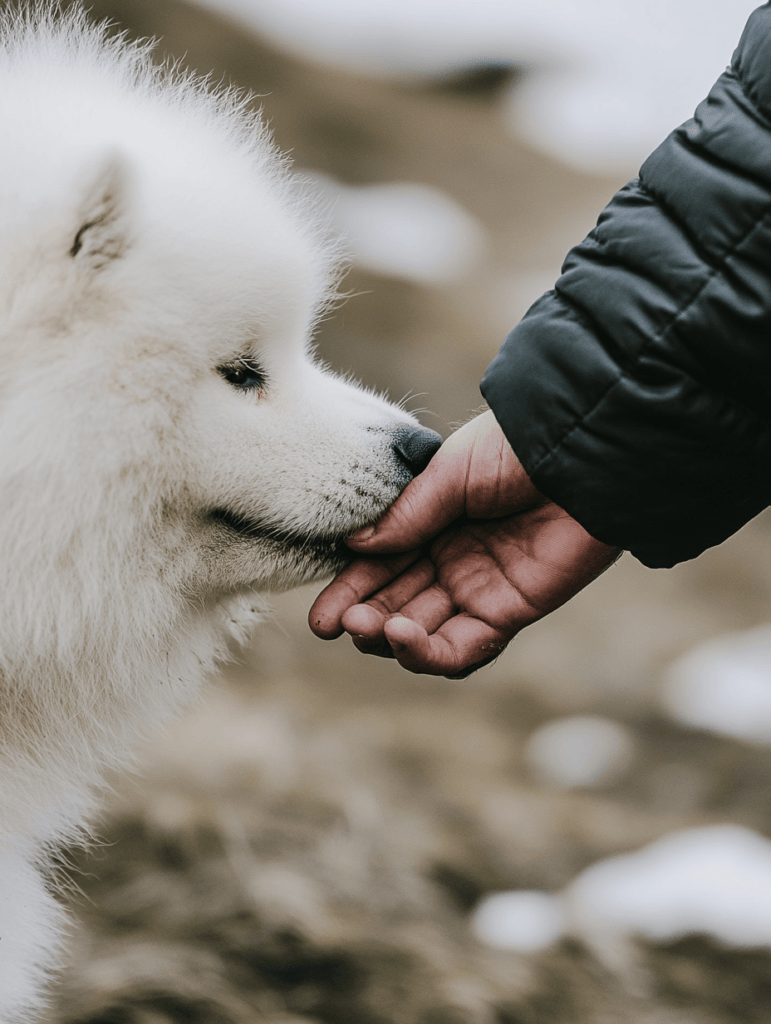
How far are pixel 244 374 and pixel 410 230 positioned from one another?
8616mm

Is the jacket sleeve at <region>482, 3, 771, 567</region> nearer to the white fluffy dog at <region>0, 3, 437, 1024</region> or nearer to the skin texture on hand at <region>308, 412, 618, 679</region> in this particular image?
the skin texture on hand at <region>308, 412, 618, 679</region>

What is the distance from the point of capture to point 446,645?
208cm

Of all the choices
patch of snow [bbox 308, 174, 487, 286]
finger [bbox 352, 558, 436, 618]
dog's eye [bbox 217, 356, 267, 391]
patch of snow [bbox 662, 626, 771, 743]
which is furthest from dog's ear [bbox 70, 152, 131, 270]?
patch of snow [bbox 308, 174, 487, 286]

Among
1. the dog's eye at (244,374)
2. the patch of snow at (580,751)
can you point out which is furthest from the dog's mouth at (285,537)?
the patch of snow at (580,751)

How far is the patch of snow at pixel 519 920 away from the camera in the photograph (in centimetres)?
306

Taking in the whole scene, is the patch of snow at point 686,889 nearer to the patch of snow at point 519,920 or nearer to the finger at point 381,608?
the patch of snow at point 519,920

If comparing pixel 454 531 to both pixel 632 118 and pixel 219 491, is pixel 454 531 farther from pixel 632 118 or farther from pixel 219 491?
pixel 632 118

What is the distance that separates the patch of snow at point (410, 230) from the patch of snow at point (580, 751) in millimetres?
5796

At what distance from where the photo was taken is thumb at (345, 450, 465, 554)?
2.04 metres

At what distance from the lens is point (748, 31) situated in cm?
175

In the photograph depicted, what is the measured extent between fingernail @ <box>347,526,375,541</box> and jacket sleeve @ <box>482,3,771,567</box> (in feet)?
1.20

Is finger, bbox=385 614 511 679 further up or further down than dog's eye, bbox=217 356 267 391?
further down

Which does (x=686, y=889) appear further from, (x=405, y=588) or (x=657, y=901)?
(x=405, y=588)

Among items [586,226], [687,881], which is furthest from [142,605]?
[586,226]
